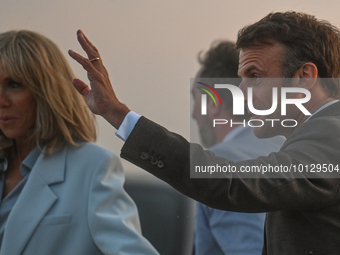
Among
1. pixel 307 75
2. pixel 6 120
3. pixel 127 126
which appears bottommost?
→ pixel 6 120

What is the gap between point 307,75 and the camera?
1754 millimetres

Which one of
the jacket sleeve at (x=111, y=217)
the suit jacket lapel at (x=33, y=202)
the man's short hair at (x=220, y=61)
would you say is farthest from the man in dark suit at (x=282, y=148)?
the man's short hair at (x=220, y=61)

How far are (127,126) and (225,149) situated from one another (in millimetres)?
1443

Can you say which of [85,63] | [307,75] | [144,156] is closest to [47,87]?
[85,63]

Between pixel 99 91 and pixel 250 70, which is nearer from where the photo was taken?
pixel 99 91

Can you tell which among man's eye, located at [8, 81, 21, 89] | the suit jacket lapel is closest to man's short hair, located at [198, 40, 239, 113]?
the suit jacket lapel

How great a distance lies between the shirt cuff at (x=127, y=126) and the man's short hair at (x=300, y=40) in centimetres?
61

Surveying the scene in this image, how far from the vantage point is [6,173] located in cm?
277

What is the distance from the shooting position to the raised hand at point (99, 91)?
1.50m

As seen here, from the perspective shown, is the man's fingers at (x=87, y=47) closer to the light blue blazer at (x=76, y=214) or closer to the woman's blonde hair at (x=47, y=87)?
the light blue blazer at (x=76, y=214)

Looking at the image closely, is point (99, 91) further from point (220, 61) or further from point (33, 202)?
point (220, 61)

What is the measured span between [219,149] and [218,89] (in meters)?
0.66

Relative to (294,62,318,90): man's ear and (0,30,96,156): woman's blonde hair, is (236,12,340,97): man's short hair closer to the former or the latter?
(294,62,318,90): man's ear

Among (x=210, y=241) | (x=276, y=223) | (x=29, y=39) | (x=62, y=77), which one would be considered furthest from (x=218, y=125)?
(x=276, y=223)
